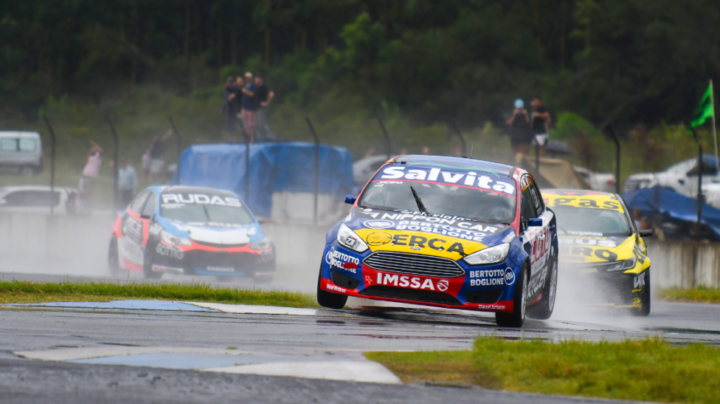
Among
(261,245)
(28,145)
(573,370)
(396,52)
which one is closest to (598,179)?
(261,245)

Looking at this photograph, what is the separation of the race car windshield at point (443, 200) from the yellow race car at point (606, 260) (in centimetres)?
221

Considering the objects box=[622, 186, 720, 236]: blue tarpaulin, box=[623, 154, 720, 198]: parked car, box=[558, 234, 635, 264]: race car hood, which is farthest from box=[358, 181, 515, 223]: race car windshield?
box=[622, 186, 720, 236]: blue tarpaulin

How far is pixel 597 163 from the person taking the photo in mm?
21797

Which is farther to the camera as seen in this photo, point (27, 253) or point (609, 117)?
point (609, 117)

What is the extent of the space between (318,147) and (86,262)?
244 inches

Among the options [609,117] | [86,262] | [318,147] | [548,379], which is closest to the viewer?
[548,379]

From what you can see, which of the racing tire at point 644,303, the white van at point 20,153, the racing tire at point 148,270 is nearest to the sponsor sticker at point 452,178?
the racing tire at point 644,303

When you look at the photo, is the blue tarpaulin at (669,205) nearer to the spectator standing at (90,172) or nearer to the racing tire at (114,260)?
the racing tire at (114,260)

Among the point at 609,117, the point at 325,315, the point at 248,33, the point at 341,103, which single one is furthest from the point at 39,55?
the point at 325,315

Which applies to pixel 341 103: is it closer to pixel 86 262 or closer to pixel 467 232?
pixel 86 262

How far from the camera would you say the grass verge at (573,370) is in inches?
243

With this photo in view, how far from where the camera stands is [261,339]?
7957 millimetres

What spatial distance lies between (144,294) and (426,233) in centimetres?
353

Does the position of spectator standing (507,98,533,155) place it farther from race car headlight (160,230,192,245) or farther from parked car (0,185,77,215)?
parked car (0,185,77,215)
